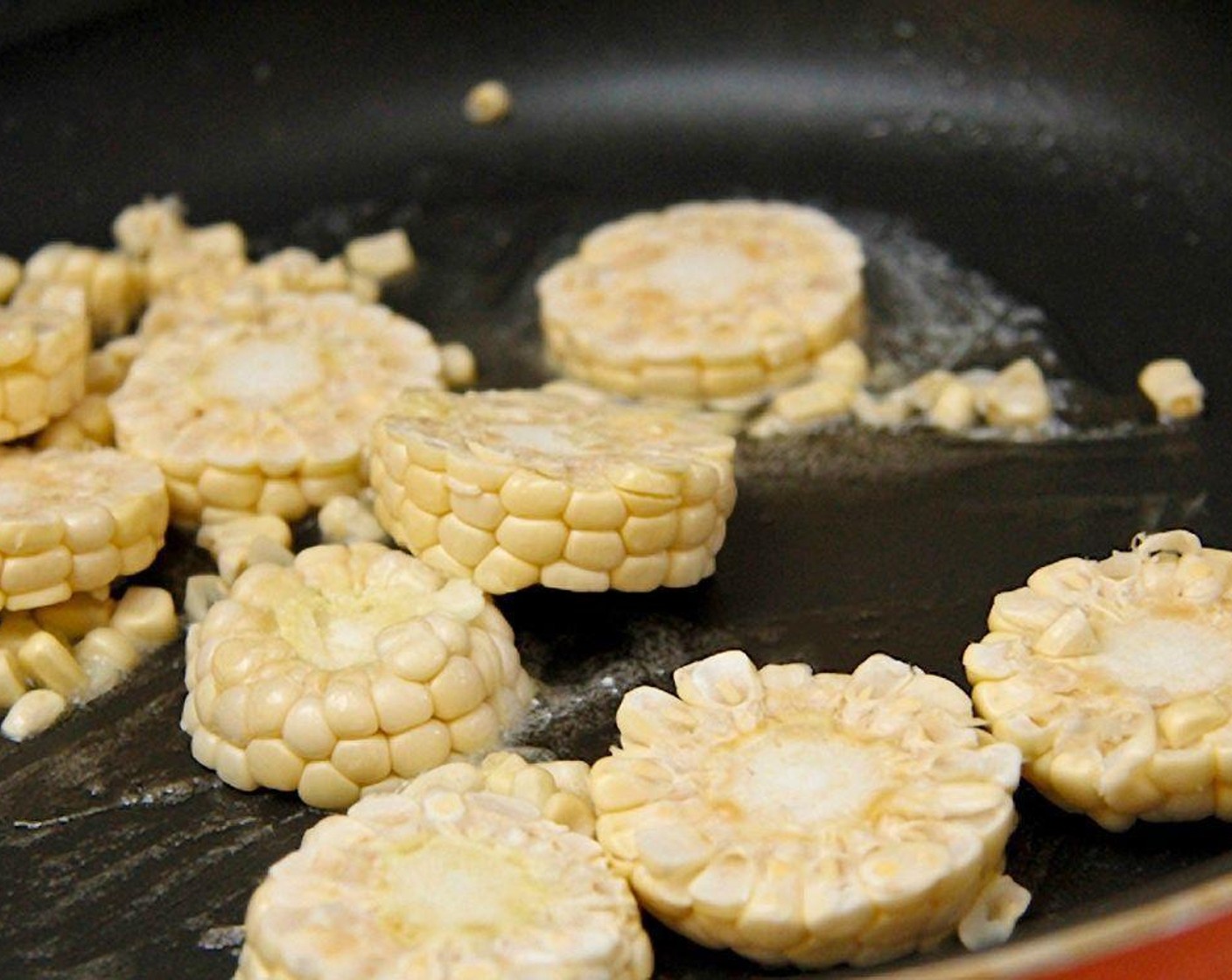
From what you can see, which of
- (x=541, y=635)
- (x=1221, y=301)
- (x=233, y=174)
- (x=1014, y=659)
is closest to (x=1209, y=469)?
(x=1221, y=301)

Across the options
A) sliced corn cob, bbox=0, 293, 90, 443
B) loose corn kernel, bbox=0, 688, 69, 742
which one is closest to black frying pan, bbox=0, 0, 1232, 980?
loose corn kernel, bbox=0, 688, 69, 742

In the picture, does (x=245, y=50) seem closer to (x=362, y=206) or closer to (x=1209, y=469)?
(x=362, y=206)

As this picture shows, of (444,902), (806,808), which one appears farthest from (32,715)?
(806,808)

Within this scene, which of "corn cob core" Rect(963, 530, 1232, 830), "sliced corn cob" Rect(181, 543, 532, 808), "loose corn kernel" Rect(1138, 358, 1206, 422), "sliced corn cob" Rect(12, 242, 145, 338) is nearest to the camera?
"corn cob core" Rect(963, 530, 1232, 830)

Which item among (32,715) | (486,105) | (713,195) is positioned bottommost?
(32,715)

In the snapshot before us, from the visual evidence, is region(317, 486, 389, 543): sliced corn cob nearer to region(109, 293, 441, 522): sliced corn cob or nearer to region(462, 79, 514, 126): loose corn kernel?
region(109, 293, 441, 522): sliced corn cob

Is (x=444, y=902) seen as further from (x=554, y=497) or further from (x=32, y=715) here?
(x=32, y=715)
